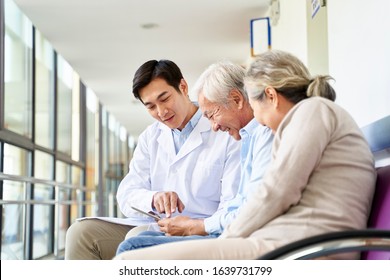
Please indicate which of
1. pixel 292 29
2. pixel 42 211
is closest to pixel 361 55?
pixel 292 29

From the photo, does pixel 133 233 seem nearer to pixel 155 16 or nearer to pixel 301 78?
pixel 301 78

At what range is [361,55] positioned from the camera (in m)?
2.71

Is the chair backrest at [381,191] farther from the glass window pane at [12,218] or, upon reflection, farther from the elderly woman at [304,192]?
the glass window pane at [12,218]

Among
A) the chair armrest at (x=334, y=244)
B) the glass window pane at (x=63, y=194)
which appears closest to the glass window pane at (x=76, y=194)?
the glass window pane at (x=63, y=194)

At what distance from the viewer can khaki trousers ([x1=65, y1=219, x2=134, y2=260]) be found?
270 centimetres

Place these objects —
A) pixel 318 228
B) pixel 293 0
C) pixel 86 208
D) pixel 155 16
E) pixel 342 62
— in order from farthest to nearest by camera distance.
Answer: pixel 86 208 < pixel 155 16 < pixel 293 0 < pixel 342 62 < pixel 318 228

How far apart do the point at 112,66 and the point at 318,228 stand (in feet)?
27.6

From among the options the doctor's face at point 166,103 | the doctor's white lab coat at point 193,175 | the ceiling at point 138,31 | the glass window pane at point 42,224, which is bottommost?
the glass window pane at point 42,224

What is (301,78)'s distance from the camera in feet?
6.19

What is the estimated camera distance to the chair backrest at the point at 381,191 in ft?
5.35

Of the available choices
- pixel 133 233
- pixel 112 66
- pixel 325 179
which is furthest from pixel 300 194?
pixel 112 66

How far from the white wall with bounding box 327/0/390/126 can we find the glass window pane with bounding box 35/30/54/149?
5.18 meters

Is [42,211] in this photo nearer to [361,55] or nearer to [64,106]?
[64,106]

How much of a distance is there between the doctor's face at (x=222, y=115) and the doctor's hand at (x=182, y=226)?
16.1 inches
